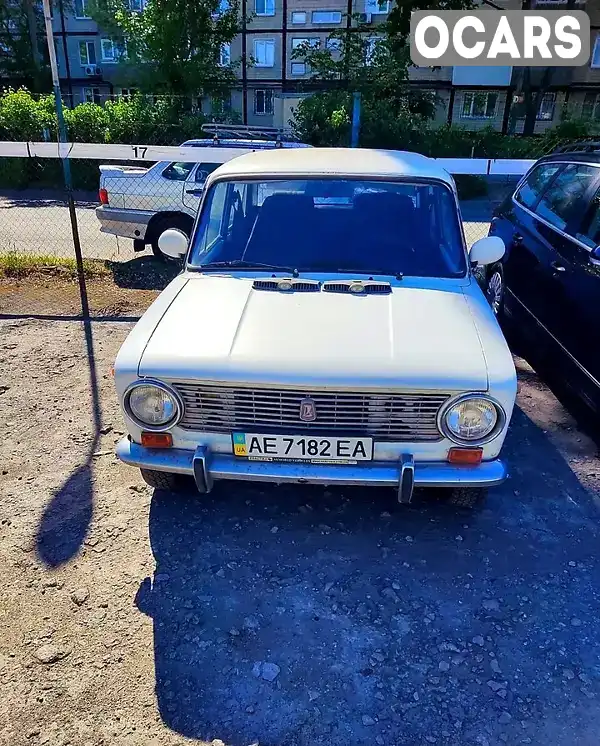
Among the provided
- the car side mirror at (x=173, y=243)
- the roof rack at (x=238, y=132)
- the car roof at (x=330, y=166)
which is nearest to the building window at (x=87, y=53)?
the roof rack at (x=238, y=132)

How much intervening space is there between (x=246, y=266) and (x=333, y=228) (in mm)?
616

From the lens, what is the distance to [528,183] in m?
6.16

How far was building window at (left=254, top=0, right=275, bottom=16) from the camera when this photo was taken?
1256 inches

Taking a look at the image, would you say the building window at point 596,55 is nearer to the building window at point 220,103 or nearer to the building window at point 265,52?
the building window at point 265,52

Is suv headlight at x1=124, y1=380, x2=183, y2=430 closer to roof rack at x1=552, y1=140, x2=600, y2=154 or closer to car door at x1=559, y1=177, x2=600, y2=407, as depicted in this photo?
car door at x1=559, y1=177, x2=600, y2=407

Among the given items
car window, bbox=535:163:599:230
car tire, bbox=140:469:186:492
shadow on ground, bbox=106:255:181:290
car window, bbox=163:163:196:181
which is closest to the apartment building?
car window, bbox=163:163:196:181

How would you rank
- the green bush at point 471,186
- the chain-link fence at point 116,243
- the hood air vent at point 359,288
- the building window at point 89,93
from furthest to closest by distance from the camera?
1. the building window at point 89,93
2. the green bush at point 471,186
3. the chain-link fence at point 116,243
4. the hood air vent at point 359,288

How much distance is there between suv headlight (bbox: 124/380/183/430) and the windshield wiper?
114 centimetres

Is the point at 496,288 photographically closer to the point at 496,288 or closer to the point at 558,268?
the point at 496,288

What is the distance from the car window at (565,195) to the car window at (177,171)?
524 cm

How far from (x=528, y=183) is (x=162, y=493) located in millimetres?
4913

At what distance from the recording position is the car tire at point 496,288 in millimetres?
6180

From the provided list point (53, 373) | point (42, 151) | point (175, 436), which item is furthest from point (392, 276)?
point (42, 151)

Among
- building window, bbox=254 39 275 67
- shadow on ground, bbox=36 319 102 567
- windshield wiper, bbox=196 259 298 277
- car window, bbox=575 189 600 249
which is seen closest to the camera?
shadow on ground, bbox=36 319 102 567
